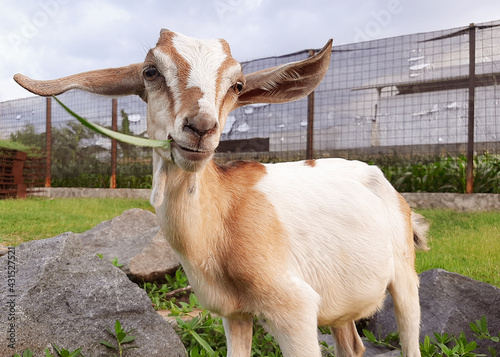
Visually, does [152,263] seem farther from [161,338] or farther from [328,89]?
[328,89]

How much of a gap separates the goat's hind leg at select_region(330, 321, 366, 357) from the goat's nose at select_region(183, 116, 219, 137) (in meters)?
1.85

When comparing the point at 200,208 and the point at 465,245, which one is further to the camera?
the point at 465,245

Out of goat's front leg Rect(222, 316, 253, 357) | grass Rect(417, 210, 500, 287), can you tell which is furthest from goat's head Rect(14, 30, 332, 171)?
grass Rect(417, 210, 500, 287)

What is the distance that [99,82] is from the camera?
1.92 metres

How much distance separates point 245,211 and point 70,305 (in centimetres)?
141

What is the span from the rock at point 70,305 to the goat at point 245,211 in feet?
2.65

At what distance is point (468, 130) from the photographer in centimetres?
809

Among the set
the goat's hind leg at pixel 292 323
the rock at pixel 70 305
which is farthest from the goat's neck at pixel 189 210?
the rock at pixel 70 305

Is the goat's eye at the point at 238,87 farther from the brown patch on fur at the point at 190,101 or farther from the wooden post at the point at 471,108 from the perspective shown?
the wooden post at the point at 471,108

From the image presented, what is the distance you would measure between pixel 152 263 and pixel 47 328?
2006 millimetres

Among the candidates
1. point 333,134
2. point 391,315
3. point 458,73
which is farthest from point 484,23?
point 391,315

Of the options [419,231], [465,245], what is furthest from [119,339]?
[465,245]

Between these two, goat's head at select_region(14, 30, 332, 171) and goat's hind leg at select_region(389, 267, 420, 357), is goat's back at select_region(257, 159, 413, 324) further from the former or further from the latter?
goat's head at select_region(14, 30, 332, 171)

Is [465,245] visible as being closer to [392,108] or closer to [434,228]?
[434,228]
